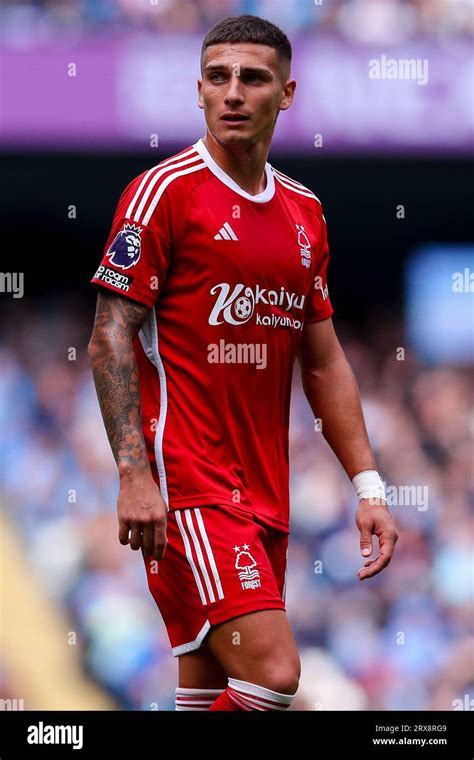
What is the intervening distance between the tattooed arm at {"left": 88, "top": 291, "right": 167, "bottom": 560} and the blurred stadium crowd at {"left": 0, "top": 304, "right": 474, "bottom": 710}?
3.53 meters

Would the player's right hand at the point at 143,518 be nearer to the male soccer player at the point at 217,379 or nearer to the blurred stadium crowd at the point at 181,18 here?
the male soccer player at the point at 217,379

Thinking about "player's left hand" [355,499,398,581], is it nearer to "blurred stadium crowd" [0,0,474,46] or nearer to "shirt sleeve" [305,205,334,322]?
"shirt sleeve" [305,205,334,322]

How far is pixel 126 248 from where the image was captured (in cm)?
418

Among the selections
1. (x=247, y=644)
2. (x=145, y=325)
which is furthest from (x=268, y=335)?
(x=247, y=644)

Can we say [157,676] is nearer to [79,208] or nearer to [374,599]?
[374,599]

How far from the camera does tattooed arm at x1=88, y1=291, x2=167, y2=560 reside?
3.95m

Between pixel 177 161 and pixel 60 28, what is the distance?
343 centimetres

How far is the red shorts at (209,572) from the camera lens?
13.3 ft

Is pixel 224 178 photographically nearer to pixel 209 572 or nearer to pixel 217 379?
pixel 217 379

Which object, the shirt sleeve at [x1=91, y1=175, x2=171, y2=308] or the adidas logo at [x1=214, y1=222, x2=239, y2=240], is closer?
the shirt sleeve at [x1=91, y1=175, x2=171, y2=308]

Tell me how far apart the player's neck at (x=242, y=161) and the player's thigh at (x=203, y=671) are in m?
1.47

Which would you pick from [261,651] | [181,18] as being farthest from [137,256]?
[181,18]

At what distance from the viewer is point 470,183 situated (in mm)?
7859

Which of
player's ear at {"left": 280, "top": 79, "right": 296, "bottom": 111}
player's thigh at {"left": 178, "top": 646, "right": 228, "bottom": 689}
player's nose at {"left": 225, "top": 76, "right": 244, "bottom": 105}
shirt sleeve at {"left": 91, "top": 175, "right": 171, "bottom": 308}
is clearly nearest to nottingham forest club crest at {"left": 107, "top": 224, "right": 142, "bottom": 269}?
shirt sleeve at {"left": 91, "top": 175, "right": 171, "bottom": 308}
